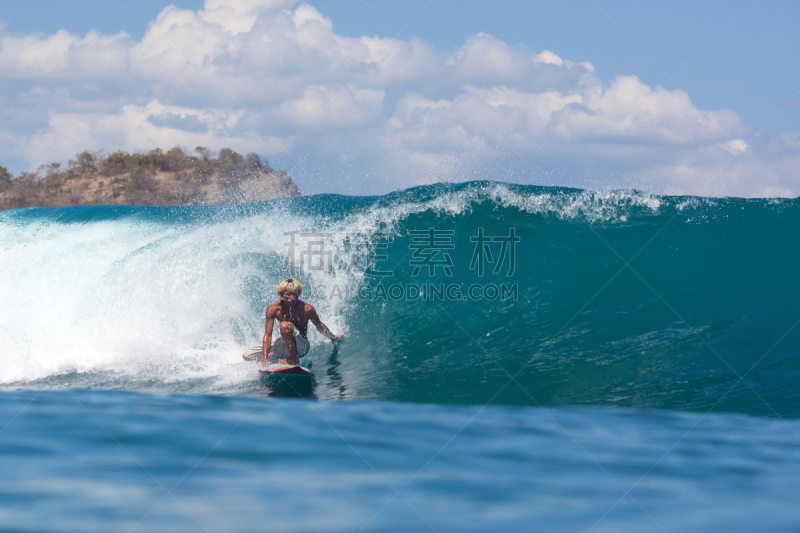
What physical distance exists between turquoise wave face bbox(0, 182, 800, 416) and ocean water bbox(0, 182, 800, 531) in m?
0.05

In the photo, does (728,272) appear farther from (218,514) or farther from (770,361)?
(218,514)

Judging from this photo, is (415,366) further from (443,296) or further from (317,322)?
(443,296)

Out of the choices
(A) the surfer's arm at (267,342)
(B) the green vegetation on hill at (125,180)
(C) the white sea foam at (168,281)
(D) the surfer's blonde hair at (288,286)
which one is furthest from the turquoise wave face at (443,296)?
(B) the green vegetation on hill at (125,180)

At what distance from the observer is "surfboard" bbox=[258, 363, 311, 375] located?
6.14 metres

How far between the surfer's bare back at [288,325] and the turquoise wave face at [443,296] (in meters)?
0.36

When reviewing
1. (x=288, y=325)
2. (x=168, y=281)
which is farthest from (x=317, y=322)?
(x=168, y=281)

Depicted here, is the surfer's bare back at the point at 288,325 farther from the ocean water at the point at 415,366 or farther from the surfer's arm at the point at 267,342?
the ocean water at the point at 415,366

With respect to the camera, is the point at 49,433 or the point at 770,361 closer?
the point at 49,433

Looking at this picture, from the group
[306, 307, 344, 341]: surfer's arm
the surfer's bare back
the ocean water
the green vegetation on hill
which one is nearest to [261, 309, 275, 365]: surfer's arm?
the surfer's bare back

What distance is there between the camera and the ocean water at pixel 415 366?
2980 mm

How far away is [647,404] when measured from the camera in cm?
539

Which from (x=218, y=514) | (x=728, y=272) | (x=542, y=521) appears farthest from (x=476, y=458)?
(x=728, y=272)

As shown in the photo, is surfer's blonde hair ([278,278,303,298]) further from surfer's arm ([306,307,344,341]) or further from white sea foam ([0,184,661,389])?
white sea foam ([0,184,661,389])

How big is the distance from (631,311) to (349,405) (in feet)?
16.8
